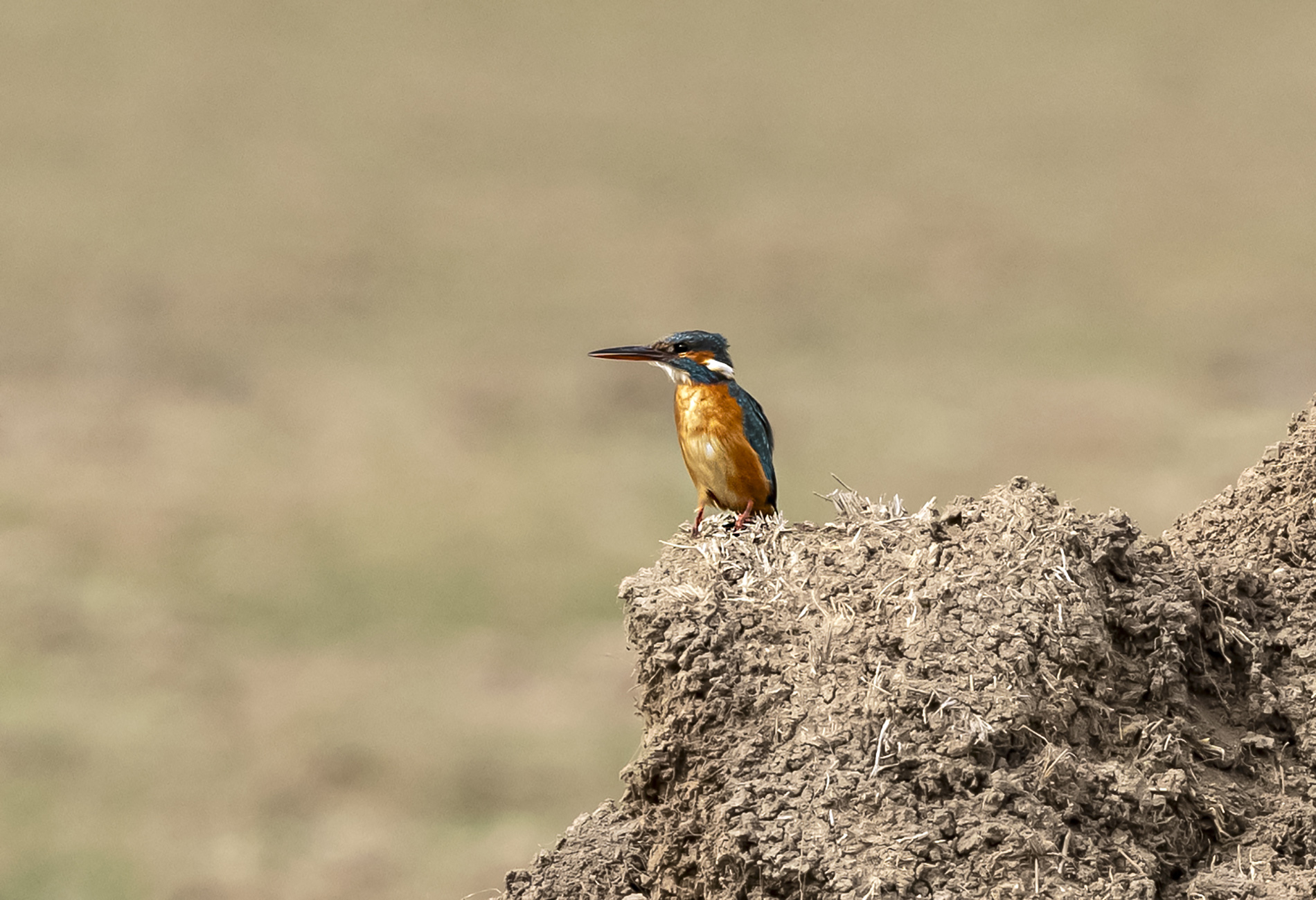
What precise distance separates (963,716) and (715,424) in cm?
268

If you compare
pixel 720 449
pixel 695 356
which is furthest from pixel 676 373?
pixel 720 449

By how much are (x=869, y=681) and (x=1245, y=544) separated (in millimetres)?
2145

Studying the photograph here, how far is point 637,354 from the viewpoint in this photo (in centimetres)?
710

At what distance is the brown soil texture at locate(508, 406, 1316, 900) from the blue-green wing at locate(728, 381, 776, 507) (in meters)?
1.32

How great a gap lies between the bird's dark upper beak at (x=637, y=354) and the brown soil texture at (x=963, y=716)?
1.42 m

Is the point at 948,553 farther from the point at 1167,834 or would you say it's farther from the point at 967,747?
the point at 1167,834

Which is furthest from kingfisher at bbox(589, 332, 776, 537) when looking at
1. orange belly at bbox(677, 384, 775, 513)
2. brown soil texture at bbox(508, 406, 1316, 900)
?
brown soil texture at bbox(508, 406, 1316, 900)

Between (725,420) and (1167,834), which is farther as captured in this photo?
(725,420)

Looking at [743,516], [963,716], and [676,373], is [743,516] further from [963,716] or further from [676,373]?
[963,716]

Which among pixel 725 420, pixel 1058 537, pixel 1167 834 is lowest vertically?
pixel 1167 834

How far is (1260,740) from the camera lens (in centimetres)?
518

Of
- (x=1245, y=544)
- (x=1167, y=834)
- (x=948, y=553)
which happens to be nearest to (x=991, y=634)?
(x=948, y=553)

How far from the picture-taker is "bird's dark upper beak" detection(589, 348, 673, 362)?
23.0 feet

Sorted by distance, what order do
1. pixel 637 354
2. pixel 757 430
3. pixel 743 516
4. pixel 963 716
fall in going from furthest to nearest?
pixel 757 430
pixel 637 354
pixel 743 516
pixel 963 716
